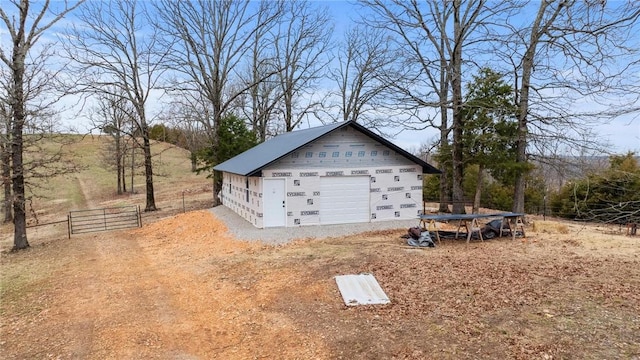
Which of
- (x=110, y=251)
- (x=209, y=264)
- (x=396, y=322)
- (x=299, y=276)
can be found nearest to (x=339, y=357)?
(x=396, y=322)

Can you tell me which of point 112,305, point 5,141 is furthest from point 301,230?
point 5,141

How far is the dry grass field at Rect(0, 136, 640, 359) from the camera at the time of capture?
5438 mm

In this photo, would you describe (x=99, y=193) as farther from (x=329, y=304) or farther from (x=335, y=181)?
(x=329, y=304)

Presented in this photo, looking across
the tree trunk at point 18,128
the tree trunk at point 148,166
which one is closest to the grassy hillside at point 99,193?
the tree trunk at point 148,166

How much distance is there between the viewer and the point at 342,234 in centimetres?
1352

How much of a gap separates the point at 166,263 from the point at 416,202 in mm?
10122

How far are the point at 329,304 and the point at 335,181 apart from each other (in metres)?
8.53

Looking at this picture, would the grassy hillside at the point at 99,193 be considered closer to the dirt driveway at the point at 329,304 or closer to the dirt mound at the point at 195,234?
the dirt mound at the point at 195,234

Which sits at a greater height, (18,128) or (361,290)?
(18,128)

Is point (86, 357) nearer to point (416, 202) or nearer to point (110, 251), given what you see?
point (110, 251)

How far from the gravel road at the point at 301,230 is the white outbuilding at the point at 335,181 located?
16.7 inches

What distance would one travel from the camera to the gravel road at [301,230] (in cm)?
1307

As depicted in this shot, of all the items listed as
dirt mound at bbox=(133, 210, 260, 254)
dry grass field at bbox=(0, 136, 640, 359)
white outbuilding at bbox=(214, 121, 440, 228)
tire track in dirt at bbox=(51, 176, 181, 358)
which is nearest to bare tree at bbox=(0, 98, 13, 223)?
dry grass field at bbox=(0, 136, 640, 359)

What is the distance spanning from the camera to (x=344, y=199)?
15359mm
